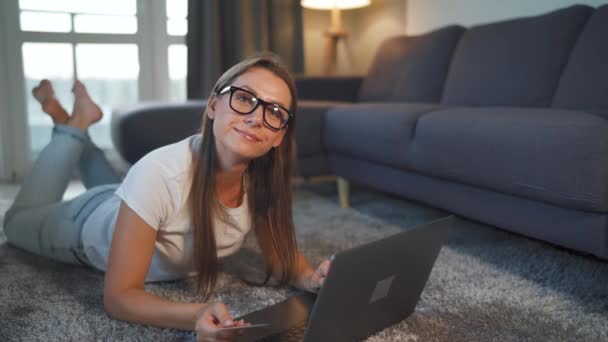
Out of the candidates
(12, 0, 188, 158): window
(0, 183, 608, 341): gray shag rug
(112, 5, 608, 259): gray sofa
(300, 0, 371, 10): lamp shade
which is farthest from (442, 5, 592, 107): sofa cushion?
(12, 0, 188, 158): window

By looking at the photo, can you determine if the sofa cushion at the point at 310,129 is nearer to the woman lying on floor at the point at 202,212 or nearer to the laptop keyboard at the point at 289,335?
the woman lying on floor at the point at 202,212

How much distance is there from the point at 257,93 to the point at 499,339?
691 mm

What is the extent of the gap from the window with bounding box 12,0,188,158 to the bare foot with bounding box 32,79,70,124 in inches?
47.6

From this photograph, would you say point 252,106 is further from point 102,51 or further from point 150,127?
point 102,51

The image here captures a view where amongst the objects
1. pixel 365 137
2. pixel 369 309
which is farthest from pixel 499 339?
pixel 365 137

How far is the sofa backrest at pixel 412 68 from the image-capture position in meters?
2.54

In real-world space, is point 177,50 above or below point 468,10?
below

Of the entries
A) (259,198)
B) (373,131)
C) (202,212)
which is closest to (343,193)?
(373,131)

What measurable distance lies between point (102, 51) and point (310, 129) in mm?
1561

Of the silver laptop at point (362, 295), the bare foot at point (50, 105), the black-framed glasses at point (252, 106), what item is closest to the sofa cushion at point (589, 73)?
the silver laptop at point (362, 295)

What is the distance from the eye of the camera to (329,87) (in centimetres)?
284

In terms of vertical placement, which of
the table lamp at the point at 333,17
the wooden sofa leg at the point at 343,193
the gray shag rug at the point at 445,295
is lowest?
the wooden sofa leg at the point at 343,193

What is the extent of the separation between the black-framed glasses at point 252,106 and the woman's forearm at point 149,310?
1.23 feet

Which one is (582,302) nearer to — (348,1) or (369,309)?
(369,309)
